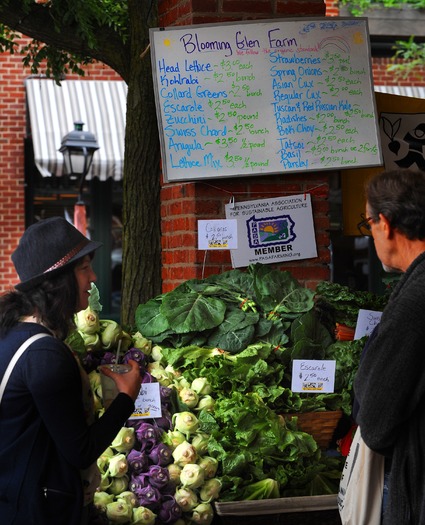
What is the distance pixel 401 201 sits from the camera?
2.70 metres

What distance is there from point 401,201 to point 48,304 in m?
1.06

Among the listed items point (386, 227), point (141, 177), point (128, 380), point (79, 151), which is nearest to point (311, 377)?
point (128, 380)

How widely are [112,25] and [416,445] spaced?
4.44 metres

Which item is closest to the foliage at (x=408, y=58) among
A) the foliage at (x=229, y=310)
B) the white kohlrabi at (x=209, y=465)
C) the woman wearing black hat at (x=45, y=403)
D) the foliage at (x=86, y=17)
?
the foliage at (x=86, y=17)

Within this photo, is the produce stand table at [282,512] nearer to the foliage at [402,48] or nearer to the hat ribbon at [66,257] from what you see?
the hat ribbon at [66,257]

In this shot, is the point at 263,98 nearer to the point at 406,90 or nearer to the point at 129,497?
the point at 129,497

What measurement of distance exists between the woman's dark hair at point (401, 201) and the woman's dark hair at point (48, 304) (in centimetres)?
92

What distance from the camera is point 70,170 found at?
1135cm

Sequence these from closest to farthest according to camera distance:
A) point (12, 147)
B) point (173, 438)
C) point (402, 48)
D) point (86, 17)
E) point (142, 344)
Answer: point (173, 438) < point (142, 344) < point (86, 17) < point (12, 147) < point (402, 48)

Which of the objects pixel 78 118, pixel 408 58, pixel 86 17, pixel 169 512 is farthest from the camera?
pixel 408 58

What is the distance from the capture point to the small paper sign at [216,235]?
5105mm

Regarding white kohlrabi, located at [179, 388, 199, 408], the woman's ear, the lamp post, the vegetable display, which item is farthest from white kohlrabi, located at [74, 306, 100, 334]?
the lamp post

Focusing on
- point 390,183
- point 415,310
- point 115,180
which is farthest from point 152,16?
point 115,180

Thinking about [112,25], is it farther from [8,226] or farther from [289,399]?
[8,226]
